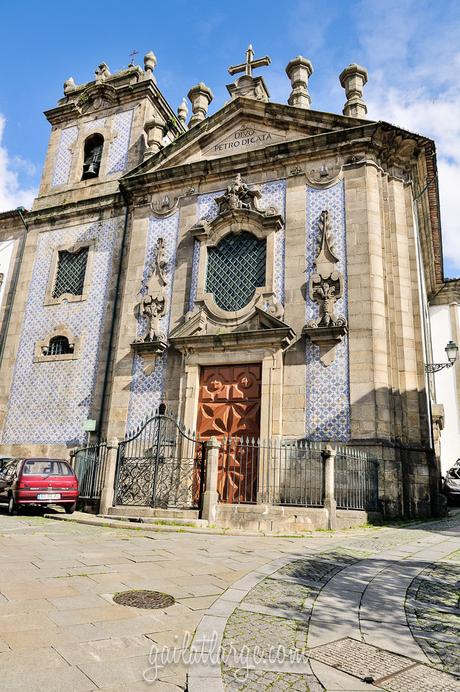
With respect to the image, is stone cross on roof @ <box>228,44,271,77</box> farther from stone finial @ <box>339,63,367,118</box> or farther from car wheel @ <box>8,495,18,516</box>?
car wheel @ <box>8,495,18,516</box>

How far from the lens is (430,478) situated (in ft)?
39.5

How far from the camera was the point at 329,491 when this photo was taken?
9.82 metres

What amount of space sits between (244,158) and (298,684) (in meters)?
14.5

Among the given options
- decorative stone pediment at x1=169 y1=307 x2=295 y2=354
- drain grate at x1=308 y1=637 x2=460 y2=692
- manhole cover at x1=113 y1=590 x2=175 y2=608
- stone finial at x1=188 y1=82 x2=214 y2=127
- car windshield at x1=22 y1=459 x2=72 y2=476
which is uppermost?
stone finial at x1=188 y1=82 x2=214 y2=127

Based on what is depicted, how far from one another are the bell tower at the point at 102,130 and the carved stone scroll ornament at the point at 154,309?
15.2 ft

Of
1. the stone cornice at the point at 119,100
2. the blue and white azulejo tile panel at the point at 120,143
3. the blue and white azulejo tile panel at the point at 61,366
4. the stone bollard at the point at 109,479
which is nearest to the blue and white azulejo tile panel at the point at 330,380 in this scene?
the stone bollard at the point at 109,479

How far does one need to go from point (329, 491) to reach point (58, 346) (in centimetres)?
1056

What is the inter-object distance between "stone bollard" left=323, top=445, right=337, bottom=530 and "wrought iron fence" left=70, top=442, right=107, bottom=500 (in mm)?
5256

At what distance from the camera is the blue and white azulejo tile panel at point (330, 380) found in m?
11.9

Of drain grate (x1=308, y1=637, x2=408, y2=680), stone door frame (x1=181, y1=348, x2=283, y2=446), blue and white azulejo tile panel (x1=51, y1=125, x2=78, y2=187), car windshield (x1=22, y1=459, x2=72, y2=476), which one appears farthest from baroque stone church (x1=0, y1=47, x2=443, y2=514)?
drain grate (x1=308, y1=637, x2=408, y2=680)

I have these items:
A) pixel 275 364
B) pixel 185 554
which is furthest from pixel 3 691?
Answer: pixel 275 364

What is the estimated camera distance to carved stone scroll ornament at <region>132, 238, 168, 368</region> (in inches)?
564

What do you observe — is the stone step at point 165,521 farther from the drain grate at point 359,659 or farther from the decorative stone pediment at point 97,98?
the decorative stone pediment at point 97,98

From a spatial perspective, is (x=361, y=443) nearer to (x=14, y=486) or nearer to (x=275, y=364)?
(x=275, y=364)
